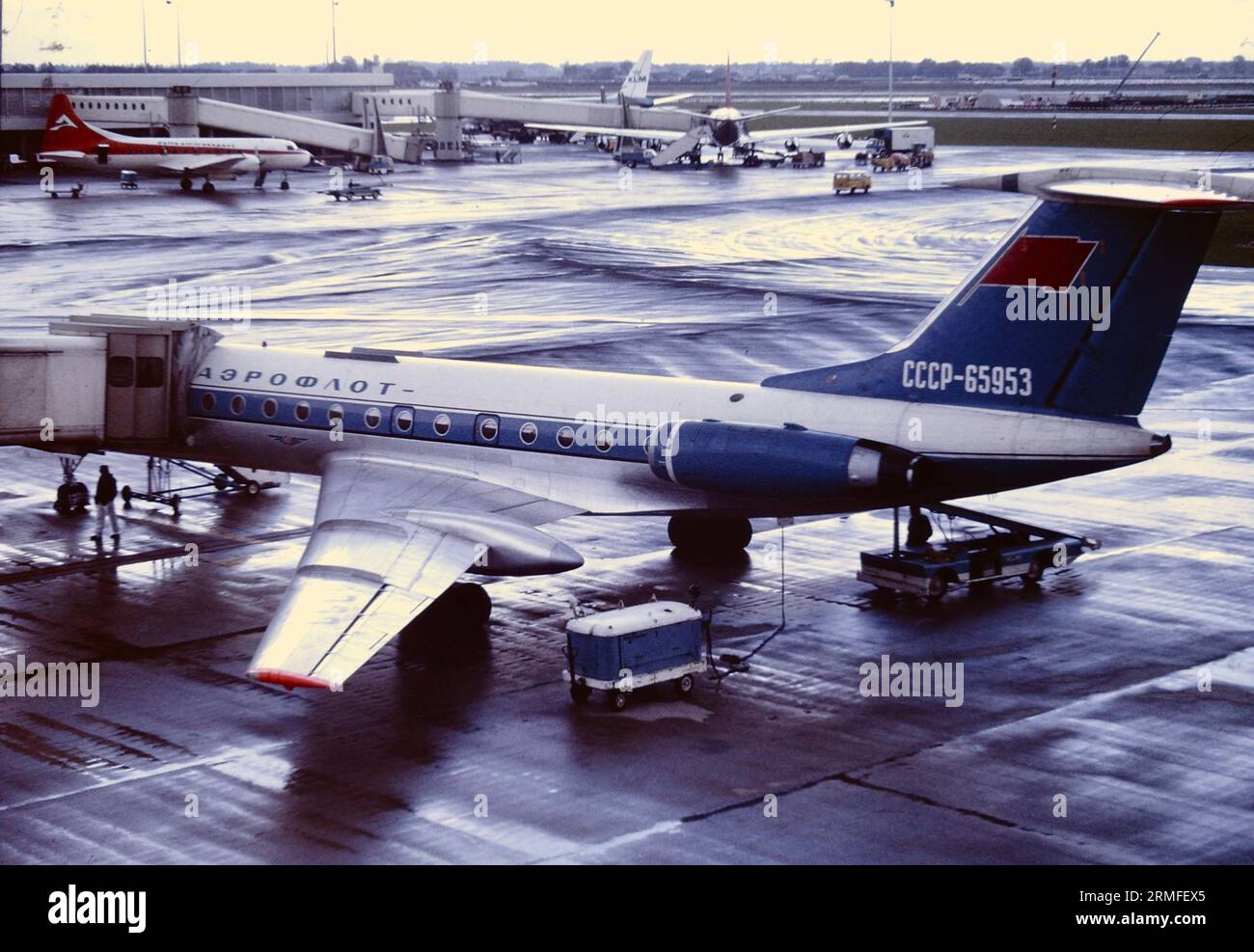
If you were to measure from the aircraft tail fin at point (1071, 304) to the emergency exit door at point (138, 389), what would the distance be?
13.9 metres

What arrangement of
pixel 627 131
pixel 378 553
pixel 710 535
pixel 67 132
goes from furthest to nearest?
pixel 627 131, pixel 67 132, pixel 710 535, pixel 378 553

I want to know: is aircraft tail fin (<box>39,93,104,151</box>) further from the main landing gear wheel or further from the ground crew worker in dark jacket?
the main landing gear wheel

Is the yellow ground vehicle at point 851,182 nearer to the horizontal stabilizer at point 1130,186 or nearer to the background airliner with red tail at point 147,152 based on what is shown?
the background airliner with red tail at point 147,152

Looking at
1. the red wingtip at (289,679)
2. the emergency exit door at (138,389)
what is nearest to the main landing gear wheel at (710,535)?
the emergency exit door at (138,389)

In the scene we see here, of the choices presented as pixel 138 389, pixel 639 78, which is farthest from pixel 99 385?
pixel 639 78

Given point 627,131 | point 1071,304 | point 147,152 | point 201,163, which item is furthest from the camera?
point 627,131

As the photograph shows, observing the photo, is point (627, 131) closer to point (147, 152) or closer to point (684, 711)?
point (147, 152)

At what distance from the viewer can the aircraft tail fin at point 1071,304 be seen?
957 inches

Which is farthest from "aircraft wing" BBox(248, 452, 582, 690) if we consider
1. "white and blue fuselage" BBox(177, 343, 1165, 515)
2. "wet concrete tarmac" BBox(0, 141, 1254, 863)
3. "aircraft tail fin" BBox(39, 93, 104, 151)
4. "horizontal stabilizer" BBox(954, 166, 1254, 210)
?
"aircraft tail fin" BBox(39, 93, 104, 151)

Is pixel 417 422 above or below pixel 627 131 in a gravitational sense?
below

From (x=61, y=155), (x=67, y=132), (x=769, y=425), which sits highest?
(x=67, y=132)

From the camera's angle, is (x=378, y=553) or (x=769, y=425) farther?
(x=769, y=425)

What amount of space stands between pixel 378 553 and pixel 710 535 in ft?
28.1

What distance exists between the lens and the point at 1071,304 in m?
25.1
